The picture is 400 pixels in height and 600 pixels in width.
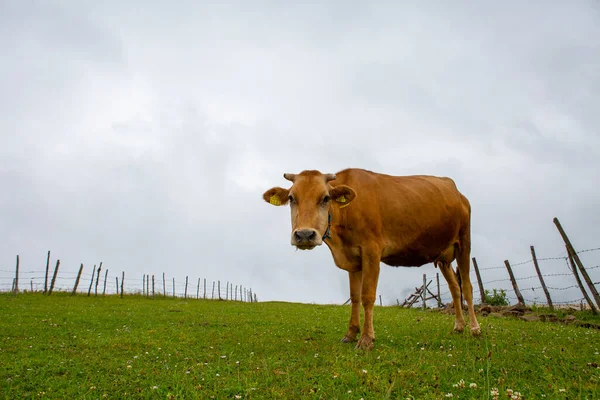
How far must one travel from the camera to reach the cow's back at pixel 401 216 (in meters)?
9.00

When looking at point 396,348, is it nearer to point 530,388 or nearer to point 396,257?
point 396,257

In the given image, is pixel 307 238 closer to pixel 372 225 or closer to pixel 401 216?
pixel 372 225

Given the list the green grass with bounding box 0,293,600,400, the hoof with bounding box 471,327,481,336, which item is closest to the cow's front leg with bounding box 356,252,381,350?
the green grass with bounding box 0,293,600,400

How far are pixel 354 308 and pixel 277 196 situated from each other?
2935mm

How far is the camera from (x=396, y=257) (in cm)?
973

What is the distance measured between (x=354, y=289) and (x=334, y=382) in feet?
12.6

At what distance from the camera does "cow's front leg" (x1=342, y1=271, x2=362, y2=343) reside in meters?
A: 9.48

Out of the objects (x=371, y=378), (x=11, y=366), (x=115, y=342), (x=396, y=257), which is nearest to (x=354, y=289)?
(x=396, y=257)

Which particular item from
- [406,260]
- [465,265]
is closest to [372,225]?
[406,260]

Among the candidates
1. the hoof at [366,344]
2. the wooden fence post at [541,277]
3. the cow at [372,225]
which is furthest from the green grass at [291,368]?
the wooden fence post at [541,277]

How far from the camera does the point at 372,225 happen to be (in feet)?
29.5

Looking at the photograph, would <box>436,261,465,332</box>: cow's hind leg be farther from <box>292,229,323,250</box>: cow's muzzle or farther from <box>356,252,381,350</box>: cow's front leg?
<box>292,229,323,250</box>: cow's muzzle

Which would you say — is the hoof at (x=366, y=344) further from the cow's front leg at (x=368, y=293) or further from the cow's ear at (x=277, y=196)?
the cow's ear at (x=277, y=196)

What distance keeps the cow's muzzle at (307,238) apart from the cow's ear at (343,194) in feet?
4.28
